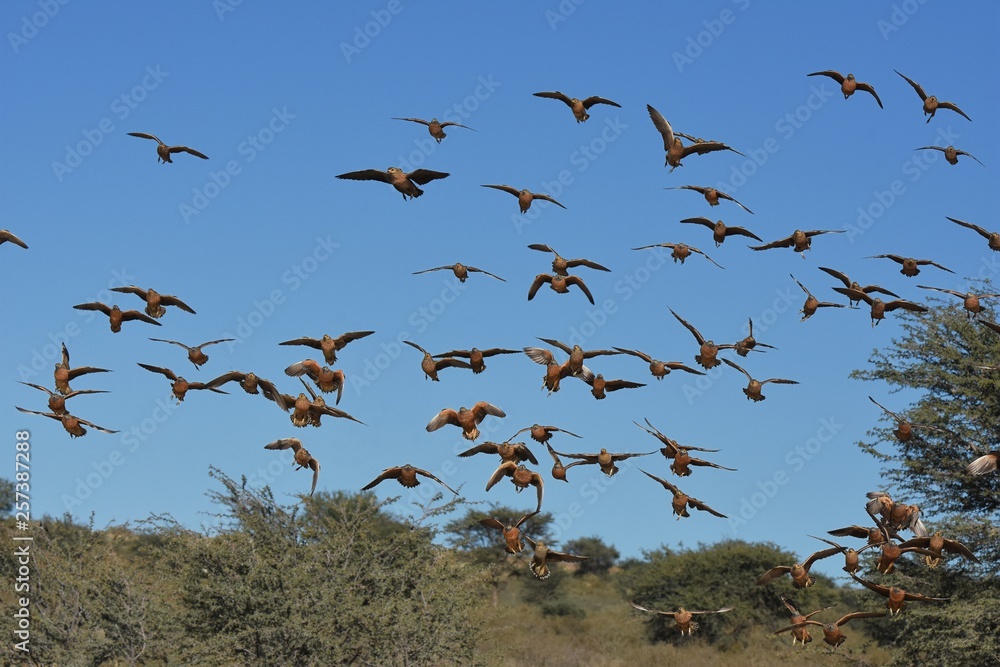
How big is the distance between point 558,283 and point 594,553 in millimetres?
55736

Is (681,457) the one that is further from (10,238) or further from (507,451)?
(10,238)

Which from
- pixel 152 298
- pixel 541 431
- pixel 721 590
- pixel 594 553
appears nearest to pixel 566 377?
pixel 541 431

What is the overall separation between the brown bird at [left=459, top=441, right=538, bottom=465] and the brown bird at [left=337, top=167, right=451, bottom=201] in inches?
136

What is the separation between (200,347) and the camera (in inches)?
586

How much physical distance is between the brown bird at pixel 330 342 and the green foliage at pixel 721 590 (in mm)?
28275

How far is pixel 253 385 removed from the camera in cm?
1442

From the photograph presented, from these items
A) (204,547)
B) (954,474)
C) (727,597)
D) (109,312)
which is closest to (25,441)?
(204,547)

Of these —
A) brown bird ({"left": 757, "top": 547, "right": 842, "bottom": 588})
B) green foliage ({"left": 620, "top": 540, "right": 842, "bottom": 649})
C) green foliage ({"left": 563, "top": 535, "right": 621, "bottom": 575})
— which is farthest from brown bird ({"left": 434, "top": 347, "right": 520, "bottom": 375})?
green foliage ({"left": 563, "top": 535, "right": 621, "bottom": 575})

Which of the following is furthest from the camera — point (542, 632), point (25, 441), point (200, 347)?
point (542, 632)

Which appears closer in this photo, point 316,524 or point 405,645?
point 405,645

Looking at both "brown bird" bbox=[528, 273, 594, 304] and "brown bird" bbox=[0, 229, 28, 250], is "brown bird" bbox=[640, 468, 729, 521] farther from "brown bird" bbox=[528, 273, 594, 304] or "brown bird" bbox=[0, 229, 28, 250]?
"brown bird" bbox=[0, 229, 28, 250]

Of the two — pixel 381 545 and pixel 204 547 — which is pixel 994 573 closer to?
pixel 381 545

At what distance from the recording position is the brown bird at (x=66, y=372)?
15234 millimetres

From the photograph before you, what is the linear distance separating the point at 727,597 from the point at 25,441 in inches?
1198
